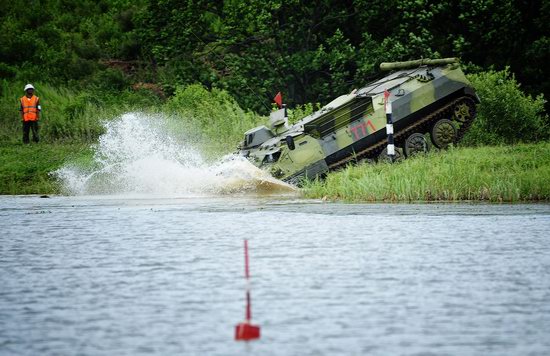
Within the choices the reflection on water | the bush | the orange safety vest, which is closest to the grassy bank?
the reflection on water

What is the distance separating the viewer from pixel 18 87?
137ft

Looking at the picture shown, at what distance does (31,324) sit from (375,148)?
660 inches

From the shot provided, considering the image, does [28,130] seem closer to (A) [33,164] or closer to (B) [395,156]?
(A) [33,164]

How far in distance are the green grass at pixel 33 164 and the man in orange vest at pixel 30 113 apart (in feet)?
2.36

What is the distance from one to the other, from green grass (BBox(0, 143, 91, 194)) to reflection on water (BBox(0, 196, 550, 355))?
924 cm

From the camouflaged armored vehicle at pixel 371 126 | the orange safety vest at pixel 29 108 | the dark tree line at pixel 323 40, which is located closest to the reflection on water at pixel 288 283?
the camouflaged armored vehicle at pixel 371 126

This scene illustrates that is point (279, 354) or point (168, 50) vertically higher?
point (168, 50)

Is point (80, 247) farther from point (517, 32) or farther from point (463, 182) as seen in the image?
point (517, 32)

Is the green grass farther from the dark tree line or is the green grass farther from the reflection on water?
the reflection on water

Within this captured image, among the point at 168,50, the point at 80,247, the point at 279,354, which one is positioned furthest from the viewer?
the point at 168,50

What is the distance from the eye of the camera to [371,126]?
79.5 feet

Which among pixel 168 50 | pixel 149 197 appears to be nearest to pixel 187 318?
pixel 149 197

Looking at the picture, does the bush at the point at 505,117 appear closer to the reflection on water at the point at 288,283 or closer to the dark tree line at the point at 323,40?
the dark tree line at the point at 323,40

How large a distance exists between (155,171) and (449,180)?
8.33 metres
